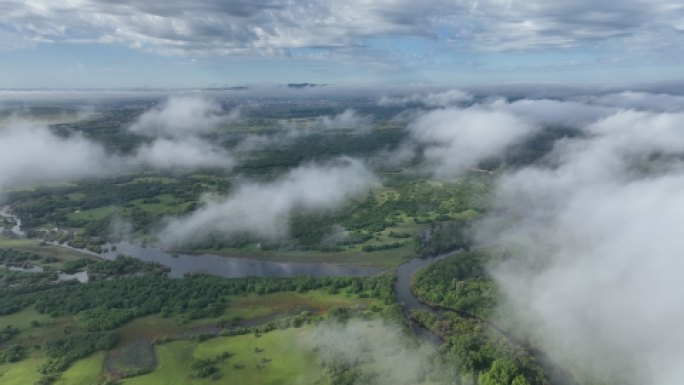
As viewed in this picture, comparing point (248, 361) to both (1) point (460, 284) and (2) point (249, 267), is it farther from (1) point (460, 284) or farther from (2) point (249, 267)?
(1) point (460, 284)

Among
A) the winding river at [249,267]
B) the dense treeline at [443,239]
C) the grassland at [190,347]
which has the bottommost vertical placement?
the winding river at [249,267]

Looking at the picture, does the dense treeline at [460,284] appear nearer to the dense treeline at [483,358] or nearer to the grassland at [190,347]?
the dense treeline at [483,358]

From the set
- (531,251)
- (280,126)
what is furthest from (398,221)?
(280,126)

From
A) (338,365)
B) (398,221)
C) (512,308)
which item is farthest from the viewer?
(398,221)

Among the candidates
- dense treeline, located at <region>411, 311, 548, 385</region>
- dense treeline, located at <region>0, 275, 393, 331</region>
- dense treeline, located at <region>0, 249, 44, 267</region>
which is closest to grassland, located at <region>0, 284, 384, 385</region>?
dense treeline, located at <region>0, 275, 393, 331</region>

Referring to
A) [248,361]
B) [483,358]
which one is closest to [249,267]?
[248,361]

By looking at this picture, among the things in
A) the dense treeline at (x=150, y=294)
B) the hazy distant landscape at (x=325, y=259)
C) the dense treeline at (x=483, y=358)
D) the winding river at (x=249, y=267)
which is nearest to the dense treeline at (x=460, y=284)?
the hazy distant landscape at (x=325, y=259)

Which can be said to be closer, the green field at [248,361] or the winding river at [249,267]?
the green field at [248,361]

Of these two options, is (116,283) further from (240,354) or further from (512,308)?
(512,308)
